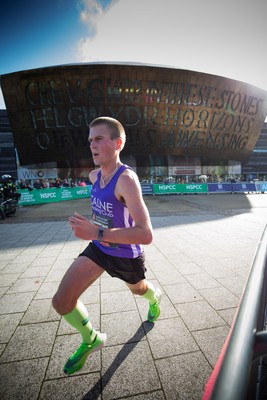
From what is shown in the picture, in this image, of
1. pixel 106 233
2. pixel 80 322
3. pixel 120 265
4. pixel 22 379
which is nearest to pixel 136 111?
pixel 120 265

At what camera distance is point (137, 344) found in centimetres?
232

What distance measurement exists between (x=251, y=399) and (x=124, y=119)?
39.2m

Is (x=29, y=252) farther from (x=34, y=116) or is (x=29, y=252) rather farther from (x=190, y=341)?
(x=34, y=116)

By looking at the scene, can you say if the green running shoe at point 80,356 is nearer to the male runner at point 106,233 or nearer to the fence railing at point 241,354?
the male runner at point 106,233

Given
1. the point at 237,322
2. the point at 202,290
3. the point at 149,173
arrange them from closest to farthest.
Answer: the point at 237,322, the point at 202,290, the point at 149,173

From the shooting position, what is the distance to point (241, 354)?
61cm

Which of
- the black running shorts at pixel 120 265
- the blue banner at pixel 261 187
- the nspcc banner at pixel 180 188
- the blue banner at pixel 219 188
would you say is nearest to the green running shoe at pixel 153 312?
the black running shorts at pixel 120 265

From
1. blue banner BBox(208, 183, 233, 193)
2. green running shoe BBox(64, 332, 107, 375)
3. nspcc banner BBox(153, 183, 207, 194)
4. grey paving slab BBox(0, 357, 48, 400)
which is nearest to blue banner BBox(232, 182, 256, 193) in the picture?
blue banner BBox(208, 183, 233, 193)

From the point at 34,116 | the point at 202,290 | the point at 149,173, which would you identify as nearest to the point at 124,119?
the point at 149,173

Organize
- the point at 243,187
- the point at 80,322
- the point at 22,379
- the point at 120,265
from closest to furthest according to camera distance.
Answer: the point at 22,379
the point at 80,322
the point at 120,265
the point at 243,187

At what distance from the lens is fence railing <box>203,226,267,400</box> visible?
0.50m

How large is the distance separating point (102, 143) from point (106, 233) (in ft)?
2.83

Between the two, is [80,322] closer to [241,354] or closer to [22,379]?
[22,379]

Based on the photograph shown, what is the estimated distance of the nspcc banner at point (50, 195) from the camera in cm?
1633
